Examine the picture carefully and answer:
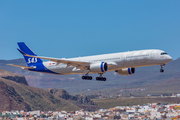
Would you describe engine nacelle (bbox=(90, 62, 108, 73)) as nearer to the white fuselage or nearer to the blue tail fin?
the white fuselage

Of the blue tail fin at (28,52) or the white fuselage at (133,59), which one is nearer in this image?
the white fuselage at (133,59)

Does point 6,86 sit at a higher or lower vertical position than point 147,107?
higher

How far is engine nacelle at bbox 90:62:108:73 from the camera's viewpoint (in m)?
69.7

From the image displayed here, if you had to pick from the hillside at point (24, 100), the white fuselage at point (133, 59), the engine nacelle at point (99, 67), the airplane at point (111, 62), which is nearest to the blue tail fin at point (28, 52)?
the airplane at point (111, 62)

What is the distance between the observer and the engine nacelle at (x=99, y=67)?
69.7 metres

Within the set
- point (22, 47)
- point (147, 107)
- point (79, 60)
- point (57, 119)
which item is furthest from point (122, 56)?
point (147, 107)

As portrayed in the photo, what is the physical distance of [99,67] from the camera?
69875mm

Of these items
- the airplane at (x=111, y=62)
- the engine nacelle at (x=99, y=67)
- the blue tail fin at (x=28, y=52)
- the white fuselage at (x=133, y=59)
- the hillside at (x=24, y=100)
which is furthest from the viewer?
the hillside at (x=24, y=100)

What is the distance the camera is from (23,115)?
164500 millimetres

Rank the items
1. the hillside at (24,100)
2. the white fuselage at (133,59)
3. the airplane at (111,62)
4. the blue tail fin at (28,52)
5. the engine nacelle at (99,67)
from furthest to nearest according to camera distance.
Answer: the hillside at (24,100) → the blue tail fin at (28,52) → the engine nacelle at (99,67) → the airplane at (111,62) → the white fuselage at (133,59)

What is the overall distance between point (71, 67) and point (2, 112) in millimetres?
95205

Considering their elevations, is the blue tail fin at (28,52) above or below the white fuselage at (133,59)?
above

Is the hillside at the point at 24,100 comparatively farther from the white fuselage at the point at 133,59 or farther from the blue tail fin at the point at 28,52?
the white fuselage at the point at 133,59

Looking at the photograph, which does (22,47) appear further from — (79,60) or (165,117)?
(165,117)
